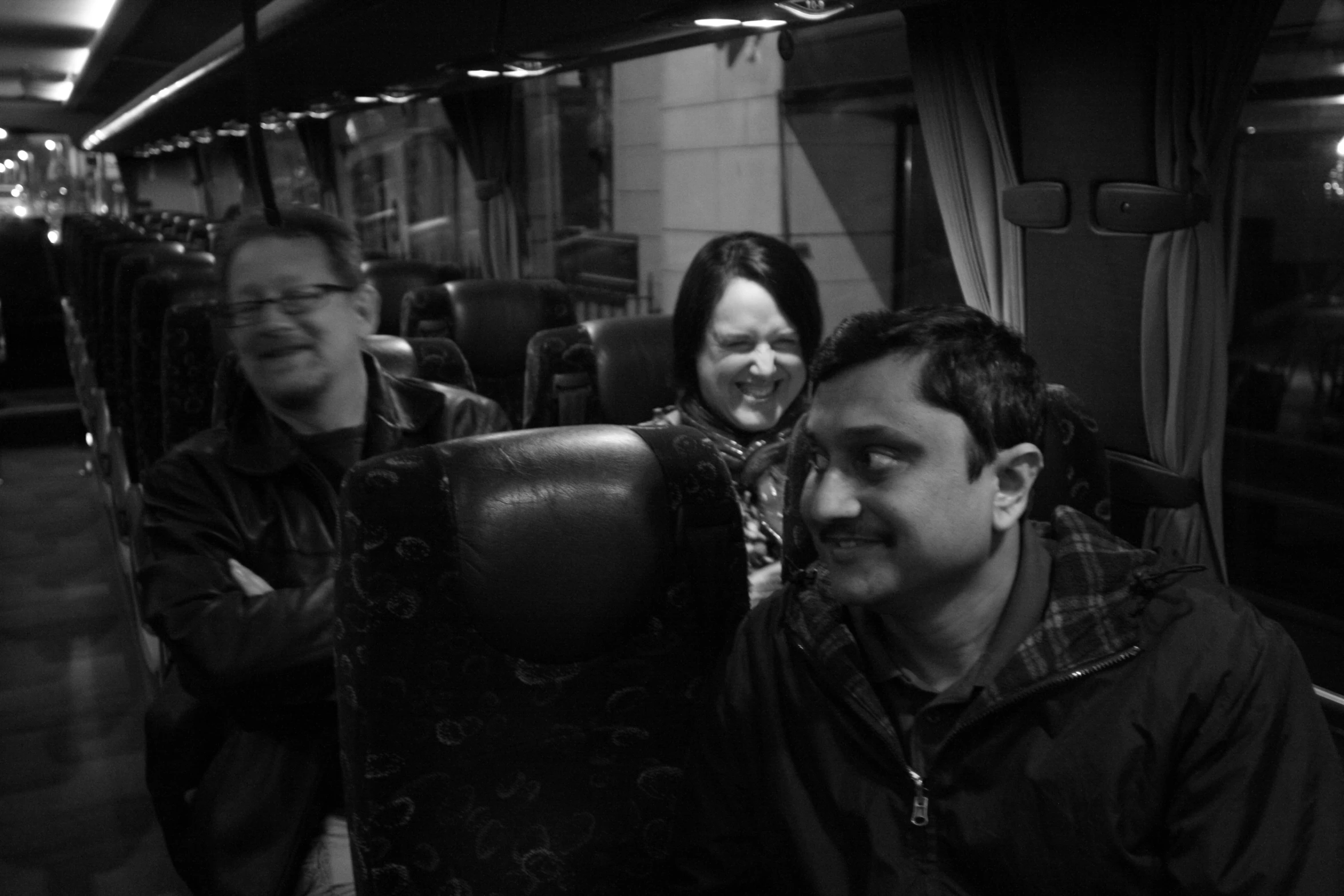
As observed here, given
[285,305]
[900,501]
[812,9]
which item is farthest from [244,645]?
[812,9]

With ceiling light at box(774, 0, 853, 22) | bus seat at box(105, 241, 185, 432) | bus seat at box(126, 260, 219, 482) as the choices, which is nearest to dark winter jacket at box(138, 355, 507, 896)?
ceiling light at box(774, 0, 853, 22)

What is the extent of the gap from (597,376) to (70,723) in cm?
217

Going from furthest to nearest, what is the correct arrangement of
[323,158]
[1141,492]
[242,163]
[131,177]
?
[131,177], [242,163], [323,158], [1141,492]

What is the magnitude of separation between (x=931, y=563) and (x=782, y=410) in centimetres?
107

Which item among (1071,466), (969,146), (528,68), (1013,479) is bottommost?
(1071,466)

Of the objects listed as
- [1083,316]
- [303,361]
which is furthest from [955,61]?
[303,361]

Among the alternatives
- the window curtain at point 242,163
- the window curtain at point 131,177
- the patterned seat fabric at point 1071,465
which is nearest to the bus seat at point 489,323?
the patterned seat fabric at point 1071,465

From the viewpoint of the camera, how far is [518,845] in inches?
57.8

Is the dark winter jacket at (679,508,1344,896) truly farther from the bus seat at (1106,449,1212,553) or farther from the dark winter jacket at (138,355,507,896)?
the bus seat at (1106,449,1212,553)

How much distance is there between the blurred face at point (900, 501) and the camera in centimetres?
129

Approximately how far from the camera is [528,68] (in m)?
4.11

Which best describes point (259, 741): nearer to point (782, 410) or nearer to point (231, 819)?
point (231, 819)

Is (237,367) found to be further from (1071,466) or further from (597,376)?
(1071,466)

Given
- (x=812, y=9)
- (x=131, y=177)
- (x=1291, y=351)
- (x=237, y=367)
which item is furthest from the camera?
(x=131, y=177)
